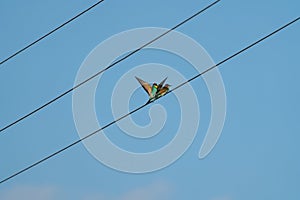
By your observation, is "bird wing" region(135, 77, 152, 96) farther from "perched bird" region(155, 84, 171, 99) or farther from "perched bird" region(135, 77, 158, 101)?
"perched bird" region(155, 84, 171, 99)

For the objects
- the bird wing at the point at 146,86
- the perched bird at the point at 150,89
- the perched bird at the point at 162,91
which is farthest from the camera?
the bird wing at the point at 146,86

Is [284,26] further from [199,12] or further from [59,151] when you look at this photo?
[59,151]

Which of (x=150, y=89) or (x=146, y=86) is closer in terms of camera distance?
(x=150, y=89)

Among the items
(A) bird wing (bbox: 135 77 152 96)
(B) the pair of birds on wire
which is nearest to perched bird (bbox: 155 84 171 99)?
(B) the pair of birds on wire

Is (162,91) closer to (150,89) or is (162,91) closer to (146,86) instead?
(150,89)

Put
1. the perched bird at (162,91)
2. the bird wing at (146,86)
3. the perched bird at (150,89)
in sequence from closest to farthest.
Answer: the perched bird at (162,91) → the perched bird at (150,89) → the bird wing at (146,86)

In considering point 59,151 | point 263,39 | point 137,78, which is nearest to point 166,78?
point 137,78

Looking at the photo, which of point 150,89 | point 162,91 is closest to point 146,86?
point 150,89

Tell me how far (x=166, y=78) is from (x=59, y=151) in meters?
3.09

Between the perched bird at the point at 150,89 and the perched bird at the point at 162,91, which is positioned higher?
the perched bird at the point at 150,89

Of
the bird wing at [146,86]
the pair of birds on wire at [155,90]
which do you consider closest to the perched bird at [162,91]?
the pair of birds on wire at [155,90]

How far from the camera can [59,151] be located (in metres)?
13.1

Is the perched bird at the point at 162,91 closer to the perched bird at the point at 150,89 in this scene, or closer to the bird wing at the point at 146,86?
the perched bird at the point at 150,89

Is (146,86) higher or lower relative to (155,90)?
higher
